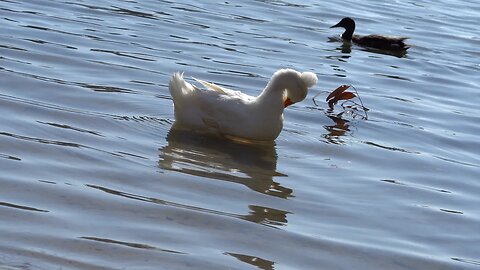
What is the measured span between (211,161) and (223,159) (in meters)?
0.17

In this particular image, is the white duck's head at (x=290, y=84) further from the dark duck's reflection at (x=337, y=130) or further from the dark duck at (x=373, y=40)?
the dark duck at (x=373, y=40)

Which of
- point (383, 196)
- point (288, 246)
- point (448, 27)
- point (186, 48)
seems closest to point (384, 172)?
point (383, 196)

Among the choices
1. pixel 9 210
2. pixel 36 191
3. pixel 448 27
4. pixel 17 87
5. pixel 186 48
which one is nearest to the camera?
pixel 9 210

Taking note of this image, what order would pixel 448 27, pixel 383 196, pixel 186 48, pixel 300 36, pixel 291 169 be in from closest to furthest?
1. pixel 383 196
2. pixel 291 169
3. pixel 186 48
4. pixel 300 36
5. pixel 448 27

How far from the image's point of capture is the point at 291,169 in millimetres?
8414

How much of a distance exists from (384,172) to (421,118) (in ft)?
7.94

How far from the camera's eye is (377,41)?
16.1m

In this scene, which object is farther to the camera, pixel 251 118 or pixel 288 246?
pixel 251 118

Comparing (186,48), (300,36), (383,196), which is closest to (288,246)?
(383,196)

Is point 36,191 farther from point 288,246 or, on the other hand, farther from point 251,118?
point 251,118

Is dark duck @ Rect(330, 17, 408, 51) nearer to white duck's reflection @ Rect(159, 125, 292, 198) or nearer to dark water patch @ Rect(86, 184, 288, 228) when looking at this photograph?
white duck's reflection @ Rect(159, 125, 292, 198)

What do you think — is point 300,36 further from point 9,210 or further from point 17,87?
point 9,210

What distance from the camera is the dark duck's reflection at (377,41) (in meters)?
→ 15.8

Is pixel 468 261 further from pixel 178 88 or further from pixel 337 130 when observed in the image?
pixel 337 130
